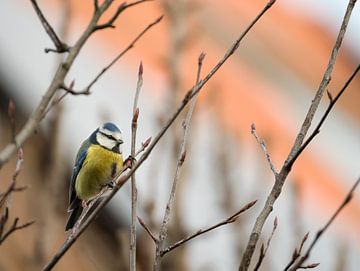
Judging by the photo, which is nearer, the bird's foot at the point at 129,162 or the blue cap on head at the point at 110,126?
the bird's foot at the point at 129,162

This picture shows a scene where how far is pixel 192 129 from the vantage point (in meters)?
6.44

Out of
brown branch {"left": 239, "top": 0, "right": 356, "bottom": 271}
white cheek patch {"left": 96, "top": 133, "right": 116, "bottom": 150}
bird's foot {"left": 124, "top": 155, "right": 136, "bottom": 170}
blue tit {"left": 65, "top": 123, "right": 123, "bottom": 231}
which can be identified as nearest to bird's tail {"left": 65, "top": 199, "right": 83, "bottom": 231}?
blue tit {"left": 65, "top": 123, "right": 123, "bottom": 231}

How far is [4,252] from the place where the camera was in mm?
8766

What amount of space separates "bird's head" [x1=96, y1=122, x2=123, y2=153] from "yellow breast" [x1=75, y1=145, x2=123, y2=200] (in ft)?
0.07

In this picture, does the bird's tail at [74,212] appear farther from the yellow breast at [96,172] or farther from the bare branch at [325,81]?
the bare branch at [325,81]

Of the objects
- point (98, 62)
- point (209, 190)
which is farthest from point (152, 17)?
point (209, 190)

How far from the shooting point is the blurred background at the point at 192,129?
231 inches

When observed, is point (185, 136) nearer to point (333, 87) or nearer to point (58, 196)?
point (58, 196)

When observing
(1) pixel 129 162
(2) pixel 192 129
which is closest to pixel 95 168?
(1) pixel 129 162

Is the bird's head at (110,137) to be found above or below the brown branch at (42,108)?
below

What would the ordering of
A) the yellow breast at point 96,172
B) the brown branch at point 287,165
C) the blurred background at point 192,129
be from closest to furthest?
the brown branch at point 287,165 < the yellow breast at point 96,172 < the blurred background at point 192,129

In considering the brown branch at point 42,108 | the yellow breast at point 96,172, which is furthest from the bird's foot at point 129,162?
the brown branch at point 42,108

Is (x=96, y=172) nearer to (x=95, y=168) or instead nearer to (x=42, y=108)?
(x=95, y=168)

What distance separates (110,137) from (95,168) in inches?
5.9
